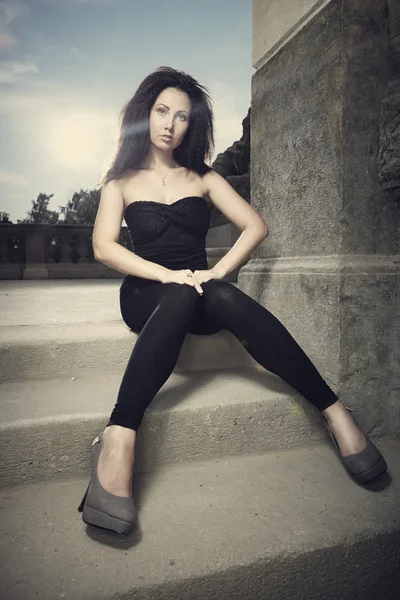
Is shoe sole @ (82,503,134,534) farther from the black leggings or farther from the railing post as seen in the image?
the railing post

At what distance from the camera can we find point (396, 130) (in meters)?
1.60

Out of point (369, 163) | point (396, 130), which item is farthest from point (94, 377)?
point (396, 130)

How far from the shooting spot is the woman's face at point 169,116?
192 cm

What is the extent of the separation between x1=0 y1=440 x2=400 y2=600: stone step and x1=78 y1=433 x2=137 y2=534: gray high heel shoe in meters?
0.03

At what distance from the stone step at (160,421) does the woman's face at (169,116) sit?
116 cm

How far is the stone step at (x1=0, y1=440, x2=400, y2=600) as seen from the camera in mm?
984

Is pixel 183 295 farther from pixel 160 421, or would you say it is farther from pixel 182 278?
pixel 160 421

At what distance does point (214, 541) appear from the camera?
3.61 feet

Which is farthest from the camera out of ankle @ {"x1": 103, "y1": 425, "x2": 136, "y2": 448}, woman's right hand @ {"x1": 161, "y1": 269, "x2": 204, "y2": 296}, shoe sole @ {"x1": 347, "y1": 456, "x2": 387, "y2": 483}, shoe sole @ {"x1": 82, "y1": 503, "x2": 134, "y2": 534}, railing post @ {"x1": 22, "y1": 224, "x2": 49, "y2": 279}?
railing post @ {"x1": 22, "y1": 224, "x2": 49, "y2": 279}

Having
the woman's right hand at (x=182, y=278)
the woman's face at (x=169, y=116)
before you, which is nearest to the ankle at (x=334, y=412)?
the woman's right hand at (x=182, y=278)

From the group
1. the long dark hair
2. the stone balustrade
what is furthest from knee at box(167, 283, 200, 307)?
the stone balustrade

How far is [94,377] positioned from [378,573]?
1.31m

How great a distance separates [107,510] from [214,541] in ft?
1.01

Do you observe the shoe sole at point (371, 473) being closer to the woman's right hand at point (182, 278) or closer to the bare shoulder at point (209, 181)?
the woman's right hand at point (182, 278)
